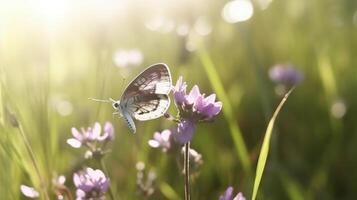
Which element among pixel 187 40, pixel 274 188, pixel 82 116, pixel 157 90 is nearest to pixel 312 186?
pixel 274 188

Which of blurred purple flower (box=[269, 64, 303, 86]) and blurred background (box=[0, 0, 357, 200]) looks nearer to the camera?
blurred background (box=[0, 0, 357, 200])

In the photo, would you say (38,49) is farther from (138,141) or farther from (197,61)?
(138,141)

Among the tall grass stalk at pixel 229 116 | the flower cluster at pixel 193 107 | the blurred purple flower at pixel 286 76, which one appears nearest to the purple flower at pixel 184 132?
the flower cluster at pixel 193 107

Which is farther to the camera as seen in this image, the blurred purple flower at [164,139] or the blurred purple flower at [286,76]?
the blurred purple flower at [286,76]

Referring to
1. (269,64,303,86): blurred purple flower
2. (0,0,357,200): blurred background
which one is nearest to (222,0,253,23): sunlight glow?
Answer: (0,0,357,200): blurred background

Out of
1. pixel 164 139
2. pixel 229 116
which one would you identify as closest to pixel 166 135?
pixel 164 139

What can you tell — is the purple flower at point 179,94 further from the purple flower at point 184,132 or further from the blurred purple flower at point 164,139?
the blurred purple flower at point 164,139

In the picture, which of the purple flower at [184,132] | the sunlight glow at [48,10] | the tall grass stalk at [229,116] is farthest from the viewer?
the sunlight glow at [48,10]

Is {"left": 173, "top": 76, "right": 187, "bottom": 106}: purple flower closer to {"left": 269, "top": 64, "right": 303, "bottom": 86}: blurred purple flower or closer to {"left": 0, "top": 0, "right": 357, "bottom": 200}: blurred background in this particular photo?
{"left": 0, "top": 0, "right": 357, "bottom": 200}: blurred background
